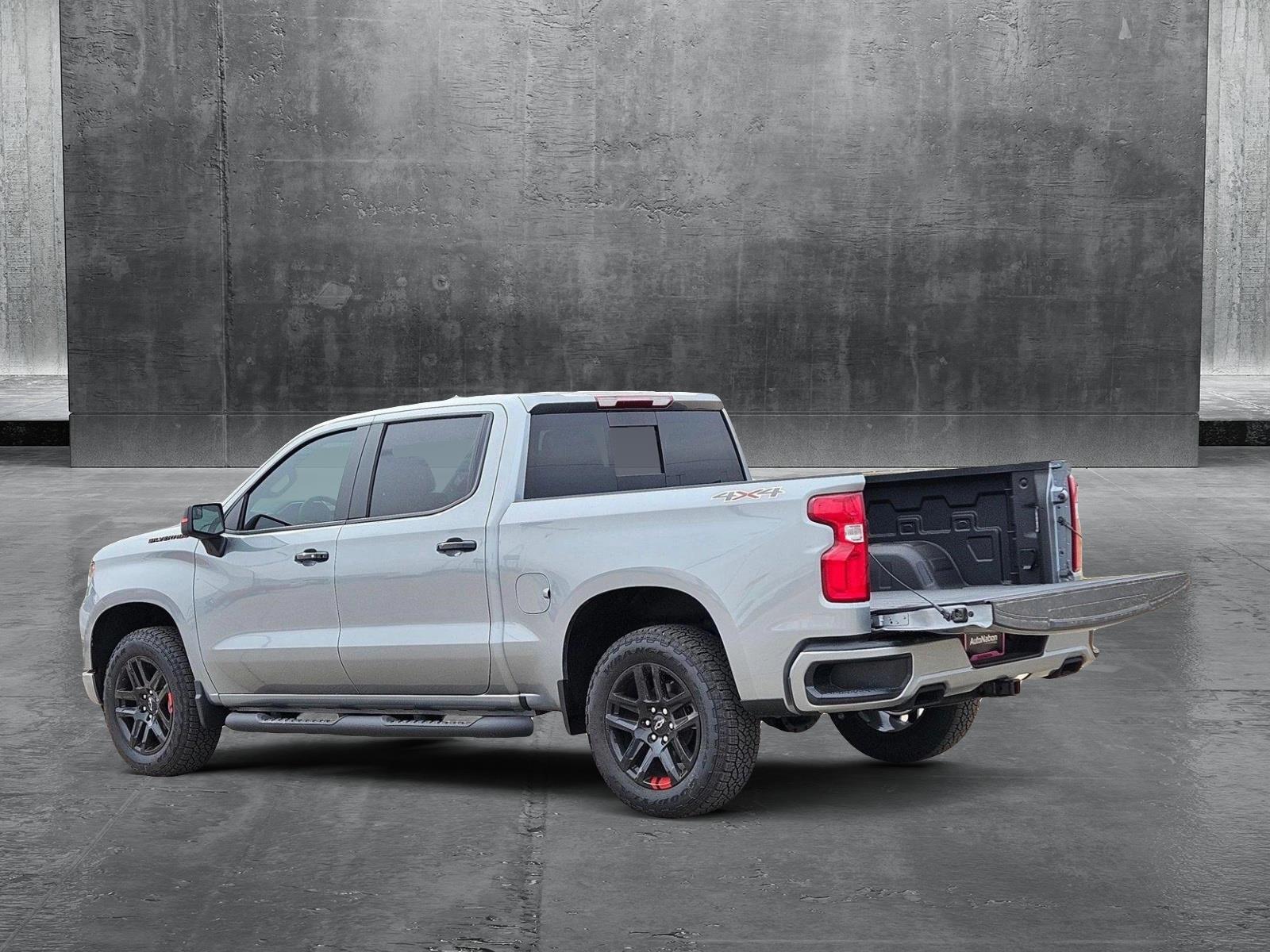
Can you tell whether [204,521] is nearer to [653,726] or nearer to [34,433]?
[653,726]

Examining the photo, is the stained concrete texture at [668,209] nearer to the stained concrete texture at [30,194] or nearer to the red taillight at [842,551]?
the stained concrete texture at [30,194]

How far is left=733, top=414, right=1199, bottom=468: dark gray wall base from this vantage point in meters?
25.3

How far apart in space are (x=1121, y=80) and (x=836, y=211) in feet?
14.5

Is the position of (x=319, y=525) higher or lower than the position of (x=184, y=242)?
lower

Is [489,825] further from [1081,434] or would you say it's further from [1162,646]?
[1081,434]

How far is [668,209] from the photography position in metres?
25.1

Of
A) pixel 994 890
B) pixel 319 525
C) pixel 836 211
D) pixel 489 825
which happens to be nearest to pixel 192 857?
pixel 489 825

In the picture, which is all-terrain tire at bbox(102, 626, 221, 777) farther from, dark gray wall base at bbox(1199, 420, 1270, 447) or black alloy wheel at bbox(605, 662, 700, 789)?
dark gray wall base at bbox(1199, 420, 1270, 447)

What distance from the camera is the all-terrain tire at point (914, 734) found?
825 cm

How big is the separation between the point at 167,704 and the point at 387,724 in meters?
1.42

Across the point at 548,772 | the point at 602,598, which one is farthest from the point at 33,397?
the point at 602,598

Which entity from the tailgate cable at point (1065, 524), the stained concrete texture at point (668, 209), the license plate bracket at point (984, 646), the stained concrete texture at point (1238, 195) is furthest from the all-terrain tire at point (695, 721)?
the stained concrete texture at point (1238, 195)

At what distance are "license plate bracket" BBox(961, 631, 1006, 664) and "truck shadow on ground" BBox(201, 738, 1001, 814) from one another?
0.68 m

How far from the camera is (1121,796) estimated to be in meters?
7.54
